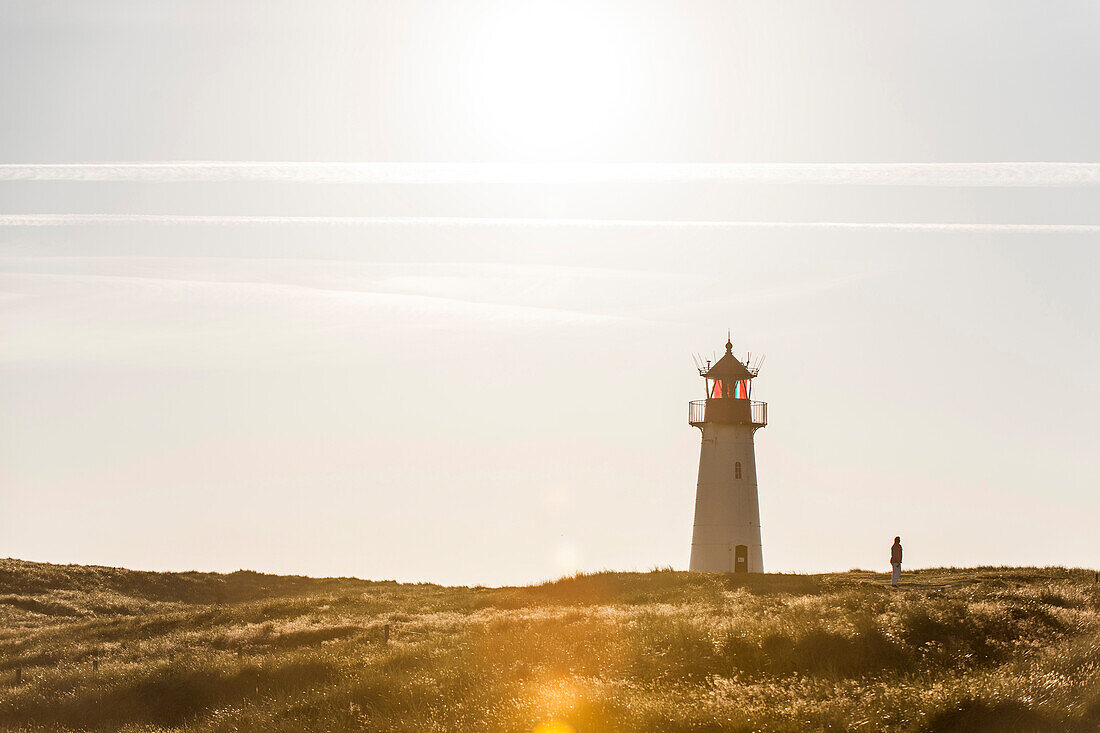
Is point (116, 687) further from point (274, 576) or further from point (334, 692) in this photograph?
point (274, 576)

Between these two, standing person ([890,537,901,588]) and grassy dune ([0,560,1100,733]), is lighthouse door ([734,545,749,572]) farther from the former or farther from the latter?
standing person ([890,537,901,588])

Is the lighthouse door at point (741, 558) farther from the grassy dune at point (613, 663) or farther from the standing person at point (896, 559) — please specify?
the standing person at point (896, 559)

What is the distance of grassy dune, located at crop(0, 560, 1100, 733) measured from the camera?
16.0m

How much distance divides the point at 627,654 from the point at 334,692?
575 cm

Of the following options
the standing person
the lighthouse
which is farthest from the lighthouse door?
the standing person

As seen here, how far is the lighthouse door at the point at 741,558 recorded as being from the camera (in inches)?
1784

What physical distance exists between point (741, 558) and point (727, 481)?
127 inches

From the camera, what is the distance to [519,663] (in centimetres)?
2200

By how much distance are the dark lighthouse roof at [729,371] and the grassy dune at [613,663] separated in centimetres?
1257

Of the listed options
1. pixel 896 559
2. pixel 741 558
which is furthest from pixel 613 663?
pixel 741 558

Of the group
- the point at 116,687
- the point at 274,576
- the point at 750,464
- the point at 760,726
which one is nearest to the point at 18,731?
the point at 116,687

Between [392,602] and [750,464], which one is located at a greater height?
[750,464]

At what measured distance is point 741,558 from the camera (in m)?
45.4

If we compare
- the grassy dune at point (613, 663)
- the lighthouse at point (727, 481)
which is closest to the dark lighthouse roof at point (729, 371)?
the lighthouse at point (727, 481)
